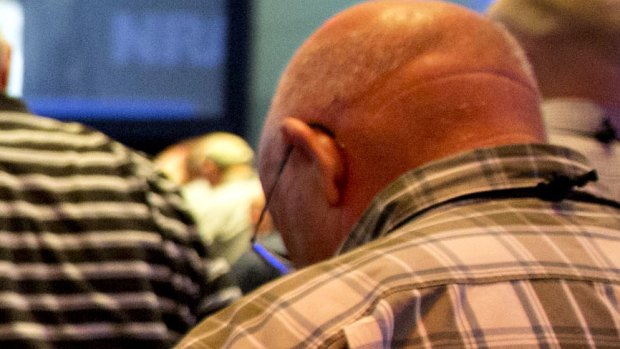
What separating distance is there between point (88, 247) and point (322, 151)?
579 mm

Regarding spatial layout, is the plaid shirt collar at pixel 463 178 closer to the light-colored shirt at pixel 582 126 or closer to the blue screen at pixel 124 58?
the light-colored shirt at pixel 582 126

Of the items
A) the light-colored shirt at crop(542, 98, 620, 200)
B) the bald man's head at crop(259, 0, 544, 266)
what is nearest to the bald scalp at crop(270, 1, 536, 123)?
the bald man's head at crop(259, 0, 544, 266)

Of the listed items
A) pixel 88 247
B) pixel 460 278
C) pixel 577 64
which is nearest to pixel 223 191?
pixel 577 64

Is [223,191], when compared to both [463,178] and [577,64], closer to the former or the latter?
[577,64]

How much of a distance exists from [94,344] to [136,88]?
138 inches

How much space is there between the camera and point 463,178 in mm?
914

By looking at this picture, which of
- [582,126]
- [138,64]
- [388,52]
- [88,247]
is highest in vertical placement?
[388,52]

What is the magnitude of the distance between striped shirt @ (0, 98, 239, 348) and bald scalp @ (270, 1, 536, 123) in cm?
51

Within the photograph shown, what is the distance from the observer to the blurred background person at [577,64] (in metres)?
1.75

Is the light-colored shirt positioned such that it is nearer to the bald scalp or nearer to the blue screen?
the bald scalp

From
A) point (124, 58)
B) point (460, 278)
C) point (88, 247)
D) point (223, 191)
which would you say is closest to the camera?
point (460, 278)

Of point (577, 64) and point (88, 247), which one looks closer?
point (88, 247)

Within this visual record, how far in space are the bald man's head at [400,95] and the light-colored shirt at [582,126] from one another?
69cm

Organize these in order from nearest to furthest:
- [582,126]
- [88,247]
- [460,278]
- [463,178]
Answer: [460,278]
[463,178]
[88,247]
[582,126]
